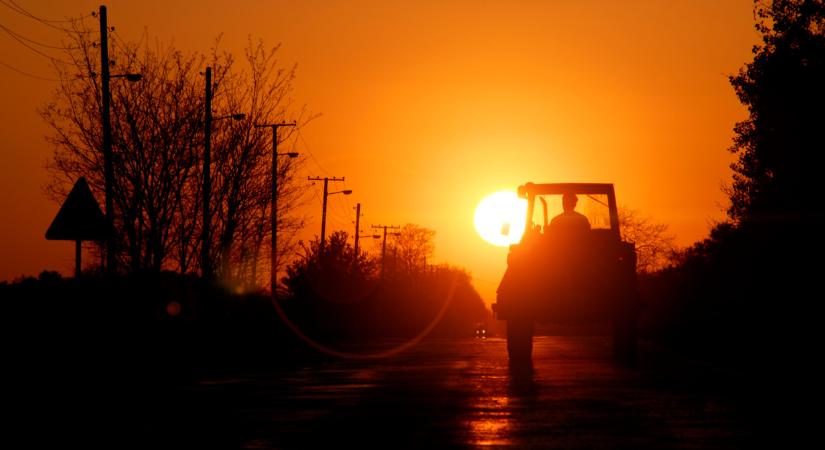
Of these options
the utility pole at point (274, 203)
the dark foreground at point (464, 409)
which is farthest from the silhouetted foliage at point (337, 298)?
the dark foreground at point (464, 409)

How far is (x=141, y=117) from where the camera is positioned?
41.3 metres

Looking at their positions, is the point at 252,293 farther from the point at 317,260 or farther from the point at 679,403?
the point at 679,403

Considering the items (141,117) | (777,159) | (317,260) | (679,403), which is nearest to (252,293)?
(141,117)

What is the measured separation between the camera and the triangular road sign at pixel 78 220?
23.2 m

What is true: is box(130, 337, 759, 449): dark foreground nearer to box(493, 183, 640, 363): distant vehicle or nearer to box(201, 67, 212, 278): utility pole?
box(493, 183, 640, 363): distant vehicle

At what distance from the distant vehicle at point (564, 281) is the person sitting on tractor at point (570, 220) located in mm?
22

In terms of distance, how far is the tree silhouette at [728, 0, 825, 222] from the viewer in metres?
39.2

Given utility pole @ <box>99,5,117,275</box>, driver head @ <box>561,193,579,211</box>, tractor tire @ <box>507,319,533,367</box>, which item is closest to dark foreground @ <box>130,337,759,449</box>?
tractor tire @ <box>507,319,533,367</box>

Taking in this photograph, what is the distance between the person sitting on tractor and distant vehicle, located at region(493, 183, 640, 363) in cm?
2

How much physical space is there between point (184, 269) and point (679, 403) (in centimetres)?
2973

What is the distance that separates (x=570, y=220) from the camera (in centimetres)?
2005

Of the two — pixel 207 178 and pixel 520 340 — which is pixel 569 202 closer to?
pixel 520 340

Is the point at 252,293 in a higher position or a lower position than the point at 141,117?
lower

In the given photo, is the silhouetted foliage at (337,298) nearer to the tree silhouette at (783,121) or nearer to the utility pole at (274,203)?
the utility pole at (274,203)
